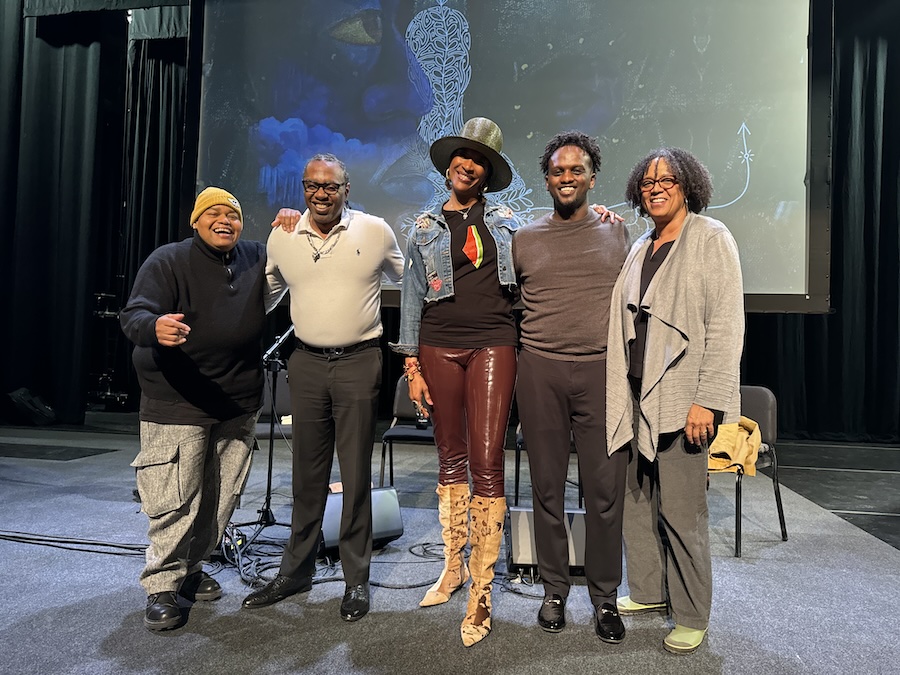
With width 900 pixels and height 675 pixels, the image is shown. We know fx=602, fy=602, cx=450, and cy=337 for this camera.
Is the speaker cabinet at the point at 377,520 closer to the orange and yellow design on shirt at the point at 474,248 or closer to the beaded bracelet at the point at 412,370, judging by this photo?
the beaded bracelet at the point at 412,370

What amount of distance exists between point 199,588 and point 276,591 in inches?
12.5

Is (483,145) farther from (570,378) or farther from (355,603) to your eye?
(355,603)

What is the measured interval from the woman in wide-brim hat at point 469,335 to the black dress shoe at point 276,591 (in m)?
0.50

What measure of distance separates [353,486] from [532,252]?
1.08m

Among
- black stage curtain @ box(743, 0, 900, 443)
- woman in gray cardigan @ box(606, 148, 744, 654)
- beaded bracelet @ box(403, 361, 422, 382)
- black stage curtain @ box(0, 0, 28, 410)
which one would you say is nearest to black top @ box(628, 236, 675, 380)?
woman in gray cardigan @ box(606, 148, 744, 654)

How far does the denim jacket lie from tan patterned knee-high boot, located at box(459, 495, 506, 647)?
2.02 feet

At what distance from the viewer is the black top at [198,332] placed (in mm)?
2146

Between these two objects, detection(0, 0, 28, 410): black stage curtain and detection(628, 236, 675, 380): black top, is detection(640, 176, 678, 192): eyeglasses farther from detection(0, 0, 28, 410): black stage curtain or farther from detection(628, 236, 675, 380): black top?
detection(0, 0, 28, 410): black stage curtain

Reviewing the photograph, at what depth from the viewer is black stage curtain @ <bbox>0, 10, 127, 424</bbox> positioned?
6578 millimetres

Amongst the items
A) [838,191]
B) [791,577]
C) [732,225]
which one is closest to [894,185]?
[838,191]

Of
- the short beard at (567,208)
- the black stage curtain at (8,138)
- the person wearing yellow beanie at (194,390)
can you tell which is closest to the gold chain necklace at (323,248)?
the person wearing yellow beanie at (194,390)

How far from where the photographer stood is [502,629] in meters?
2.08

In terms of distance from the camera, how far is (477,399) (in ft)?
6.95

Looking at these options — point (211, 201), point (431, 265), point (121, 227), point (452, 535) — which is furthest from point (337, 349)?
point (121, 227)
